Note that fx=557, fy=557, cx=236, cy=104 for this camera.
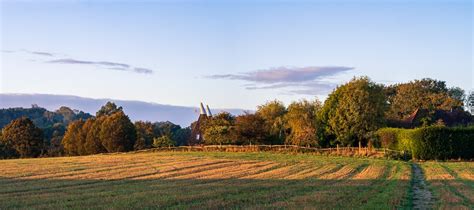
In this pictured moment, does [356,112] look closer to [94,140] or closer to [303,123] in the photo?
[303,123]

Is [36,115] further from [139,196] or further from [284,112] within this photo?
[139,196]

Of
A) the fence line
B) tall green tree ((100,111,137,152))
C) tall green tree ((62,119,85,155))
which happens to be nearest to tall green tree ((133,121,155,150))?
tall green tree ((100,111,137,152))

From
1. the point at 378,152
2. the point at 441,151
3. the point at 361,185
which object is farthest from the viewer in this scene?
the point at 378,152

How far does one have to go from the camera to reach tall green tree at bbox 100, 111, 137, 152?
94.7 m

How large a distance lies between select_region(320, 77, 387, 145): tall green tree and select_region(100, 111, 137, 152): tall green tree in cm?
3825

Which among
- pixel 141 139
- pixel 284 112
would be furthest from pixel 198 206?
pixel 141 139

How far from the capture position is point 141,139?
103 meters

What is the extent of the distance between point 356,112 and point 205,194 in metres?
50.5

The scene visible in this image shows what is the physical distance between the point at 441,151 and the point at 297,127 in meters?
24.6

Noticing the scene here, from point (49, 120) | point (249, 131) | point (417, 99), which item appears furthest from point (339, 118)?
point (49, 120)

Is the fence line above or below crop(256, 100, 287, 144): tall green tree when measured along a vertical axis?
below

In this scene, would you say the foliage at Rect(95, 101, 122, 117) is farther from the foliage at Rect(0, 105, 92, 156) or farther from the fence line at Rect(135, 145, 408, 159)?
the fence line at Rect(135, 145, 408, 159)

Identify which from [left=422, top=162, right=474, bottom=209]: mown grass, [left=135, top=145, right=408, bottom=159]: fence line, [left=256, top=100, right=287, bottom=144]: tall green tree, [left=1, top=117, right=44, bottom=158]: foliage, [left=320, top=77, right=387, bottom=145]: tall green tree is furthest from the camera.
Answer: [left=1, top=117, right=44, bottom=158]: foliage

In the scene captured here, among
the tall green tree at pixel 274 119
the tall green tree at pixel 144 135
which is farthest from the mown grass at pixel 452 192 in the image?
the tall green tree at pixel 144 135
